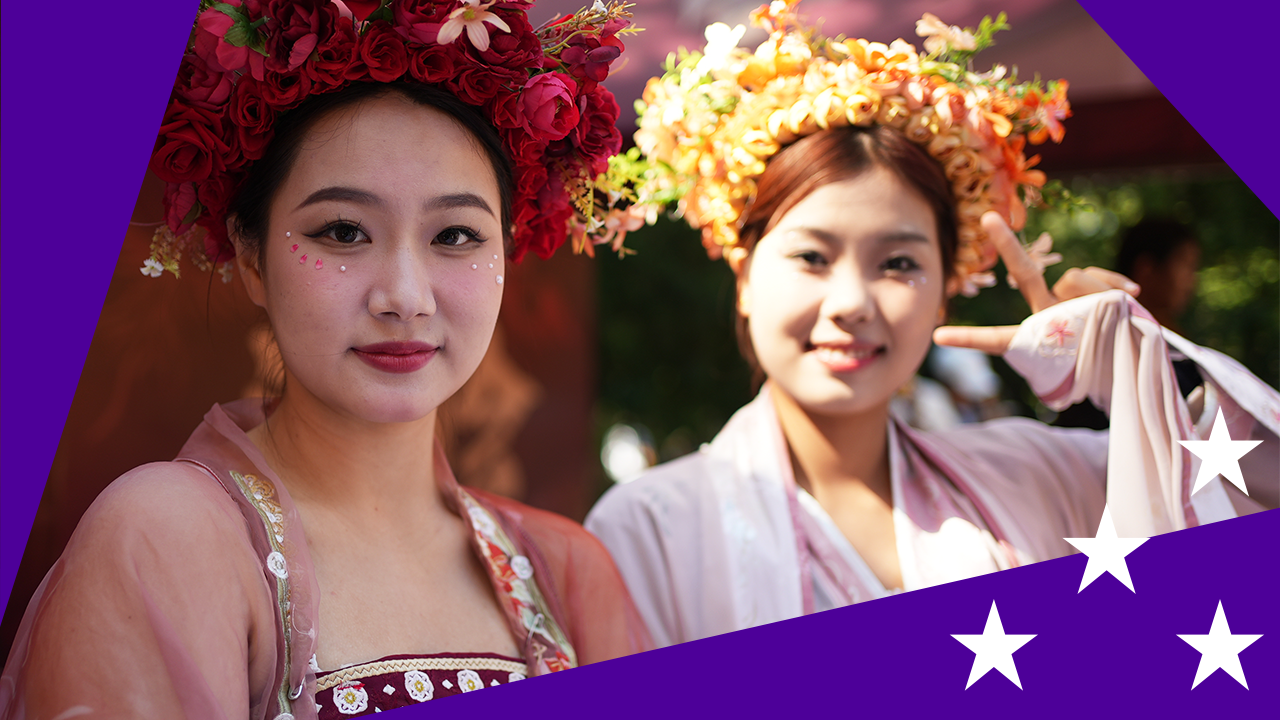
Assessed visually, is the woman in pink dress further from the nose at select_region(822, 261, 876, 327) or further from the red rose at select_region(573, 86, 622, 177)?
the red rose at select_region(573, 86, 622, 177)

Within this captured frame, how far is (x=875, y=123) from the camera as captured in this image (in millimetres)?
2094

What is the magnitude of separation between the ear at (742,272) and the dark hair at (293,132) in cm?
77

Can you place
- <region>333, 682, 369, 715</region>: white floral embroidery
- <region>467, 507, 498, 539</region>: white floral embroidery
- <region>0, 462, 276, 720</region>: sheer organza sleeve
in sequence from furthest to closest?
<region>467, 507, 498, 539</region>: white floral embroidery
<region>333, 682, 369, 715</region>: white floral embroidery
<region>0, 462, 276, 720</region>: sheer organza sleeve

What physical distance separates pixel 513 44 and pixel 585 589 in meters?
0.94

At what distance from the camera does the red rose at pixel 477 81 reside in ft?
5.14

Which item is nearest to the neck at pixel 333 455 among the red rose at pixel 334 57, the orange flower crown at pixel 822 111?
the red rose at pixel 334 57

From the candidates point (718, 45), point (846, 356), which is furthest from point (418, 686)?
point (718, 45)

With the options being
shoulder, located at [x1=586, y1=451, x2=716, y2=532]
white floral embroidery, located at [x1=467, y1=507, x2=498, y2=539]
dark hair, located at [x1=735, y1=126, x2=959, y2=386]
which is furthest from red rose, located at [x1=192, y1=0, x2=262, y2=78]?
shoulder, located at [x1=586, y1=451, x2=716, y2=532]

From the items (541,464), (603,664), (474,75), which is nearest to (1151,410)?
(603,664)

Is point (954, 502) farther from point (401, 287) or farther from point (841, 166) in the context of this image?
point (401, 287)

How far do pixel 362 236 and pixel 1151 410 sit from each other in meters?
1.59

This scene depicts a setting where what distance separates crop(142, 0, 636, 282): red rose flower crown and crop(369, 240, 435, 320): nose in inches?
10.0

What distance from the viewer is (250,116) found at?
1.47 meters

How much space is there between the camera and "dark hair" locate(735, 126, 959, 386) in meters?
2.07
